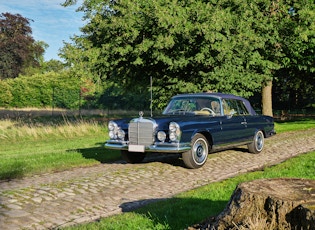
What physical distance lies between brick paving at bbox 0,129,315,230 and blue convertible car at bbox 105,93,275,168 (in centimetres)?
47

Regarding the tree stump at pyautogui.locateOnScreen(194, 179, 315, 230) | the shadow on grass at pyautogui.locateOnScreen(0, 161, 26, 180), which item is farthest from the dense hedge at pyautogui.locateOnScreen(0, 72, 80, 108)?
the tree stump at pyautogui.locateOnScreen(194, 179, 315, 230)

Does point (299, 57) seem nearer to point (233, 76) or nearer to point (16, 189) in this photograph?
point (233, 76)

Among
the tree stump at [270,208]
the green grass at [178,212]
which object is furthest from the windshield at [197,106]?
the tree stump at [270,208]

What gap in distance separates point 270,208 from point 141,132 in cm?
623

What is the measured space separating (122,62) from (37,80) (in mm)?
30055

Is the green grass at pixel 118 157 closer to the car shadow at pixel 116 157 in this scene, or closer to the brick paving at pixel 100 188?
the car shadow at pixel 116 157

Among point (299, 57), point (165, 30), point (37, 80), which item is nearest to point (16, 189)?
point (165, 30)

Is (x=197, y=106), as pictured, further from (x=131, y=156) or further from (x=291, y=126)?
(x=291, y=126)

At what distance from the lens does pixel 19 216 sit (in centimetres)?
555

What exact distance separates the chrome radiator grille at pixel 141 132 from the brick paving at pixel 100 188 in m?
0.67

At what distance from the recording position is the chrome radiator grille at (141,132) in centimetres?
915

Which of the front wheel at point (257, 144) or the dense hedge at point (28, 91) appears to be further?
the dense hedge at point (28, 91)

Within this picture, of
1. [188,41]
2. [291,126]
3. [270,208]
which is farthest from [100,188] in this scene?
[291,126]

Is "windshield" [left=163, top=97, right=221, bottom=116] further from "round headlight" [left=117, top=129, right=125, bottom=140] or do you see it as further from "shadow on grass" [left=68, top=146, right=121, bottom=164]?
"shadow on grass" [left=68, top=146, right=121, bottom=164]
